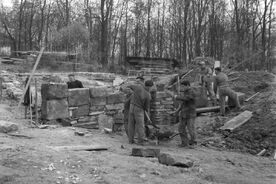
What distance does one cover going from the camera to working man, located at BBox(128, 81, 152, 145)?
7.99 meters

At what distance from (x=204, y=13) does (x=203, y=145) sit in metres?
25.4

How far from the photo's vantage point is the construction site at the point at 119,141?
482 cm

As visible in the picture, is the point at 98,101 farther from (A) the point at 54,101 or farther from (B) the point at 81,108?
(A) the point at 54,101

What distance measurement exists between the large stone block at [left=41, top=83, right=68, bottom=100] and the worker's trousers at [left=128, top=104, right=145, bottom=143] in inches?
77.8

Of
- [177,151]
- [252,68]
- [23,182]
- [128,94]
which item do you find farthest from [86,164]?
[252,68]

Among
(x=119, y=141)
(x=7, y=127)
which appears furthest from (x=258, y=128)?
(x=7, y=127)

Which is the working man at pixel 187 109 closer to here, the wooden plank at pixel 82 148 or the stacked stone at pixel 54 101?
the wooden plank at pixel 82 148

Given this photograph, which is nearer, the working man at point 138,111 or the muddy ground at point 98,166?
the muddy ground at point 98,166

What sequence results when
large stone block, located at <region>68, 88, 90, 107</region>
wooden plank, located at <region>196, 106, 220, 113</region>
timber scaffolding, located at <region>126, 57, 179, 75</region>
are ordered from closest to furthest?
large stone block, located at <region>68, 88, 90, 107</region>
wooden plank, located at <region>196, 106, 220, 113</region>
timber scaffolding, located at <region>126, 57, 179, 75</region>

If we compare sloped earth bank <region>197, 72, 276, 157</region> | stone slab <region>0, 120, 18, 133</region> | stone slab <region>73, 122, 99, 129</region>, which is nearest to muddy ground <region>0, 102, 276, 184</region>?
stone slab <region>0, 120, 18, 133</region>

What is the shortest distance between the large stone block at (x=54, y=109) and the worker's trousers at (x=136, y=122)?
6.15 ft

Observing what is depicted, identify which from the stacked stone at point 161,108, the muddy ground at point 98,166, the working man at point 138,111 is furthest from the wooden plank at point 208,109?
the muddy ground at point 98,166

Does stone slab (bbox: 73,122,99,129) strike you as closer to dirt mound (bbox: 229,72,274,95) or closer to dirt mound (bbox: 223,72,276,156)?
dirt mound (bbox: 223,72,276,156)

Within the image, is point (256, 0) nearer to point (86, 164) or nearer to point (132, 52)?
point (132, 52)
